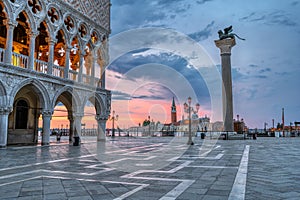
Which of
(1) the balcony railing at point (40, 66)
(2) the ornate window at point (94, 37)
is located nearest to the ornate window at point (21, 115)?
(1) the balcony railing at point (40, 66)

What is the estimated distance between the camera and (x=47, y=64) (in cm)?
1769

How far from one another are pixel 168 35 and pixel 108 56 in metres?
8.08

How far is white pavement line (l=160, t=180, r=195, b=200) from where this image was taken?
15.3 ft

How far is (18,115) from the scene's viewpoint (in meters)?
19.1

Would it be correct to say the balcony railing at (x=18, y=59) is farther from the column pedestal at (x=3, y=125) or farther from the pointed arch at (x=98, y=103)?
the pointed arch at (x=98, y=103)

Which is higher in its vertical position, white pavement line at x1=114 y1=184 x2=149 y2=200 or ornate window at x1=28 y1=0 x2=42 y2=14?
ornate window at x1=28 y1=0 x2=42 y2=14

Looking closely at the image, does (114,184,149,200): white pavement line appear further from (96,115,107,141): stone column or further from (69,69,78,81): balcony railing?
(96,115,107,141): stone column

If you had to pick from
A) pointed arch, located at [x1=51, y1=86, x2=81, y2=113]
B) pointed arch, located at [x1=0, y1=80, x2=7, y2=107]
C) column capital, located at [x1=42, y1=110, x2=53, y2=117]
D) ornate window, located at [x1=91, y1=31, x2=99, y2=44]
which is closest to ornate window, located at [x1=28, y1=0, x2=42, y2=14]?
pointed arch, located at [x1=51, y1=86, x2=81, y2=113]

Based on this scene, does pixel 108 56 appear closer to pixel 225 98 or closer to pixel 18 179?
pixel 225 98

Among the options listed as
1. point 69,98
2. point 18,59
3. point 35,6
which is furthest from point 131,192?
point 69,98

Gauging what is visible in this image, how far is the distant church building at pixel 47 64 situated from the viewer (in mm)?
14942

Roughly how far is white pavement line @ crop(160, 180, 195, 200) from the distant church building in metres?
12.4

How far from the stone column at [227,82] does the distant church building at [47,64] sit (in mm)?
13355

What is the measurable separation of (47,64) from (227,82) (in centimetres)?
1952
